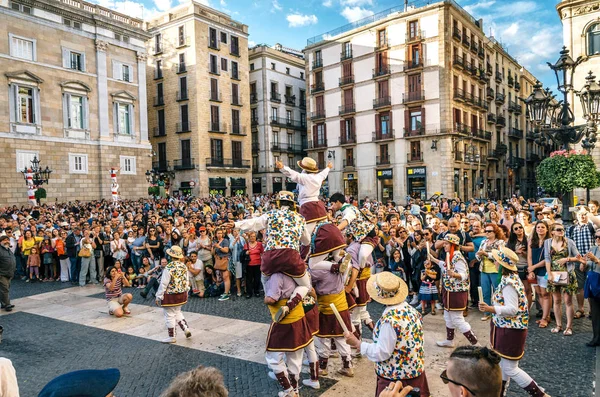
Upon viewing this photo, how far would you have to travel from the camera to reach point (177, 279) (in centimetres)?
725

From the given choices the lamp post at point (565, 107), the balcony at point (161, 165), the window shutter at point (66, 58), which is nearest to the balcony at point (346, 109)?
the balcony at point (161, 165)

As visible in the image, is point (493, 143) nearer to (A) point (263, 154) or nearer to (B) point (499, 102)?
(B) point (499, 102)

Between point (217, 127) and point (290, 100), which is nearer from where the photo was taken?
point (217, 127)

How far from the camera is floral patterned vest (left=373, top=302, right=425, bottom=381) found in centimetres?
358

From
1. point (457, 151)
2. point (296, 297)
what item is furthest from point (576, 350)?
point (457, 151)

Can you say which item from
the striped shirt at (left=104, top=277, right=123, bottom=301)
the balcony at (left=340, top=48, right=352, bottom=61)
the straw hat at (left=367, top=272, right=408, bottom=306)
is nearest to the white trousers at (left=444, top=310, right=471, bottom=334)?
the straw hat at (left=367, top=272, right=408, bottom=306)

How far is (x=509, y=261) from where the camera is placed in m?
4.80

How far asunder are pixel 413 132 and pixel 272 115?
1647 centimetres

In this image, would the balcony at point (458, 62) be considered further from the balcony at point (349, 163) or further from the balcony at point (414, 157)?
the balcony at point (349, 163)

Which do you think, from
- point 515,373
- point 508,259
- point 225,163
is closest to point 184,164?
point 225,163

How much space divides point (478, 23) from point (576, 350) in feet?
139

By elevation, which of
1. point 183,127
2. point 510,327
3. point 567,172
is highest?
point 183,127

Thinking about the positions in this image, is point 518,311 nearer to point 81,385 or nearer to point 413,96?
point 81,385

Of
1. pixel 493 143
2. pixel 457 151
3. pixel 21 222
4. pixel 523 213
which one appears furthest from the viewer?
pixel 493 143
